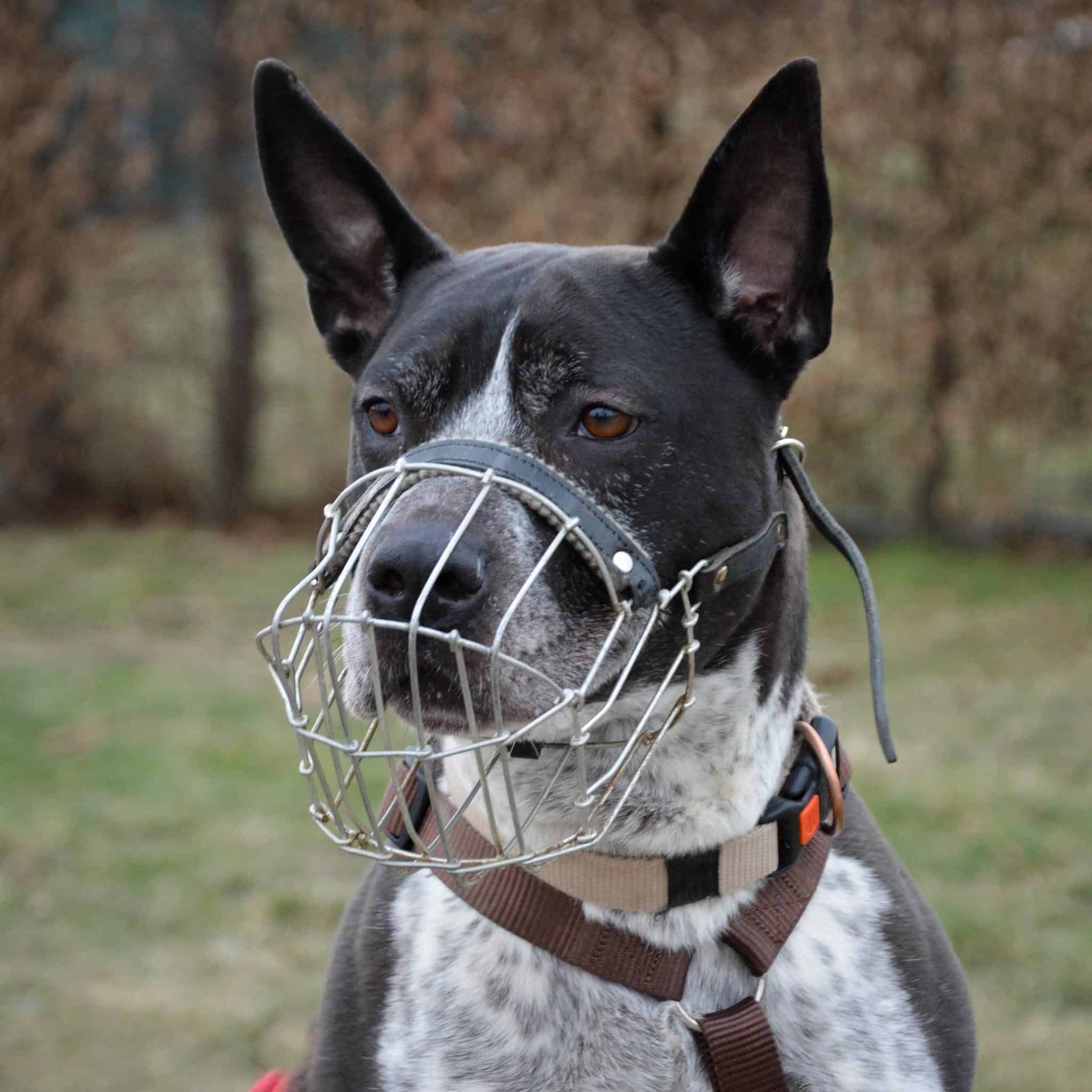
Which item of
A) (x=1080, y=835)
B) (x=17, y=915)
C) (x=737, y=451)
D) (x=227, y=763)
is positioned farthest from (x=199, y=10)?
(x=737, y=451)

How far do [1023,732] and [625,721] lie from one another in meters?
3.65

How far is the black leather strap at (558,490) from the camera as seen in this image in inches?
69.1

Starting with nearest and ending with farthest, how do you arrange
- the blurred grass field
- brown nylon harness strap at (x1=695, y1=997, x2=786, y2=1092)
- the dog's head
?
the dog's head → brown nylon harness strap at (x1=695, y1=997, x2=786, y2=1092) → the blurred grass field

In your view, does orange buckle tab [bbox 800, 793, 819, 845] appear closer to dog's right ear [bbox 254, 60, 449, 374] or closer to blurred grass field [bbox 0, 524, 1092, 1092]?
dog's right ear [bbox 254, 60, 449, 374]

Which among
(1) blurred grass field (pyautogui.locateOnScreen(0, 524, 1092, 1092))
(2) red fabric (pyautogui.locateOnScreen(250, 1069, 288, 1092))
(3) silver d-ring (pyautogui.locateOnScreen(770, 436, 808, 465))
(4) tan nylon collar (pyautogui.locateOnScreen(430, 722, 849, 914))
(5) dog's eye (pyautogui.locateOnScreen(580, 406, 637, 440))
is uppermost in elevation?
(5) dog's eye (pyautogui.locateOnScreen(580, 406, 637, 440))

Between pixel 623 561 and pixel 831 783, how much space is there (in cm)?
57

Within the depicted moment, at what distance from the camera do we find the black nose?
166cm

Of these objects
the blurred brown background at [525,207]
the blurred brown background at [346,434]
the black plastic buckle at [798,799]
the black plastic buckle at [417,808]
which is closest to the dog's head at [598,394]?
the black plastic buckle at [798,799]

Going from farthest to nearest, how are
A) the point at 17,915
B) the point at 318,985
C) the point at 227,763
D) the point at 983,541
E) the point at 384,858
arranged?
the point at 983,541, the point at 227,763, the point at 17,915, the point at 318,985, the point at 384,858

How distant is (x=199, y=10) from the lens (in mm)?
8609

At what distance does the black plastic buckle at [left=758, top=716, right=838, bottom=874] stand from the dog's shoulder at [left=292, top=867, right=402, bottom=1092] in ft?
1.98

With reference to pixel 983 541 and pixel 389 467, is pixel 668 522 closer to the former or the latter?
pixel 389 467

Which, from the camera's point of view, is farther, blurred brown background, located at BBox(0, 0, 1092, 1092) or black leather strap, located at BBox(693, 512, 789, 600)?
blurred brown background, located at BBox(0, 0, 1092, 1092)

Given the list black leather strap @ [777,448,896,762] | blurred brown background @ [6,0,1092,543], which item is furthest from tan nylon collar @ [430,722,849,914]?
blurred brown background @ [6,0,1092,543]
